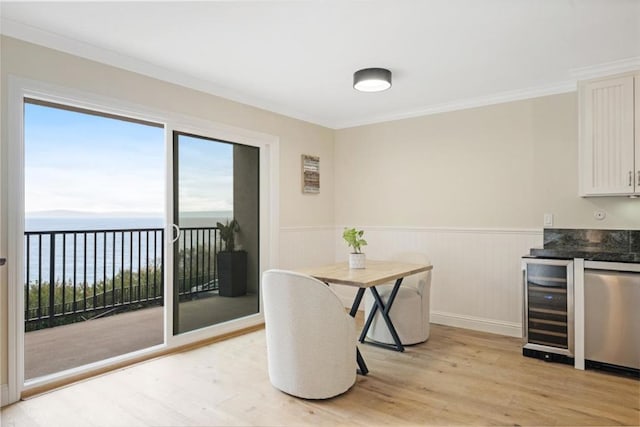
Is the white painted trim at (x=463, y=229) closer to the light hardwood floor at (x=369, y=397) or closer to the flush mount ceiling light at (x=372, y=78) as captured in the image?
the light hardwood floor at (x=369, y=397)

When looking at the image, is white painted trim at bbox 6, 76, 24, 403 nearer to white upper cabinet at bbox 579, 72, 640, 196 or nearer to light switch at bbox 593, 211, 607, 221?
white upper cabinet at bbox 579, 72, 640, 196

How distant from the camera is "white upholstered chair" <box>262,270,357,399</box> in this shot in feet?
7.89

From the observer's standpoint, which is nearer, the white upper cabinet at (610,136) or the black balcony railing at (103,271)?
the white upper cabinet at (610,136)

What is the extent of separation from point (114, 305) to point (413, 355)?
12.6 ft

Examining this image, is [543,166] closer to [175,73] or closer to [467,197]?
[467,197]

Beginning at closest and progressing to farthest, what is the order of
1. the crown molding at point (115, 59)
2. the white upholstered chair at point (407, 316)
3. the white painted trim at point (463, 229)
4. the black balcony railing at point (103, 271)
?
the crown molding at point (115, 59) < the white upholstered chair at point (407, 316) < the white painted trim at point (463, 229) < the black balcony railing at point (103, 271)

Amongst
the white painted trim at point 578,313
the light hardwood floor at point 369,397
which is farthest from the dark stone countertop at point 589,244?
the light hardwood floor at point 369,397

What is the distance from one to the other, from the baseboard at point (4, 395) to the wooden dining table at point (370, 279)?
2.08 meters

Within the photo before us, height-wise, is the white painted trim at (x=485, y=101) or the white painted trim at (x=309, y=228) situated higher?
the white painted trim at (x=485, y=101)

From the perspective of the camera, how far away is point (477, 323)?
4.08 metres

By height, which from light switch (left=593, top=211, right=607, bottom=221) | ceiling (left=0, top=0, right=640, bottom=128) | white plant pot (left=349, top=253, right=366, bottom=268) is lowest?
white plant pot (left=349, top=253, right=366, bottom=268)

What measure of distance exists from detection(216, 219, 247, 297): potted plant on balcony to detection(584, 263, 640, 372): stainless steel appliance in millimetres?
3200

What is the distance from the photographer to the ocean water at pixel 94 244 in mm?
4184

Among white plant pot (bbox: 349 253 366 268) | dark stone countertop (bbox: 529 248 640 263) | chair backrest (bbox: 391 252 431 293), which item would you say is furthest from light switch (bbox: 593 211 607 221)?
white plant pot (bbox: 349 253 366 268)
